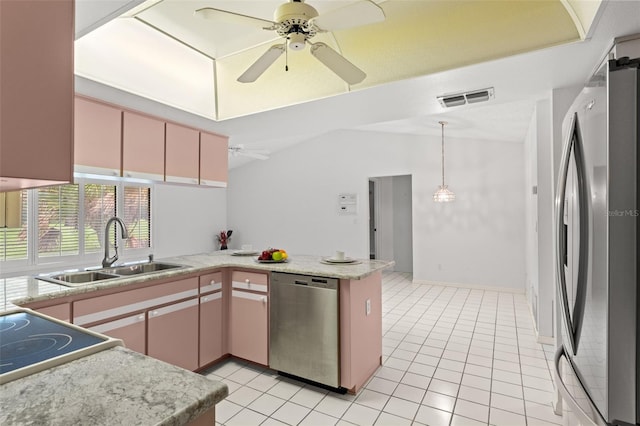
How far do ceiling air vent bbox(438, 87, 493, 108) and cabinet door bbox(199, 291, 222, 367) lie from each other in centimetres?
255

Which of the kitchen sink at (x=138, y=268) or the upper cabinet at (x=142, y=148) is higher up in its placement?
the upper cabinet at (x=142, y=148)

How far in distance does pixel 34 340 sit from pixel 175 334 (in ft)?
5.15

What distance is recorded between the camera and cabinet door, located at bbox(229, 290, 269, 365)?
8.96 feet

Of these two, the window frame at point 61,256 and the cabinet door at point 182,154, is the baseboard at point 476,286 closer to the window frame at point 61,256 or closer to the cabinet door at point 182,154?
the cabinet door at point 182,154

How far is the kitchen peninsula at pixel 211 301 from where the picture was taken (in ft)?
6.48

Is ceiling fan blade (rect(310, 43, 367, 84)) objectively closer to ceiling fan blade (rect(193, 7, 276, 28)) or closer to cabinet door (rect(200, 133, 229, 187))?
ceiling fan blade (rect(193, 7, 276, 28))

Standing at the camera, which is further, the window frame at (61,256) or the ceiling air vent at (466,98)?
the window frame at (61,256)

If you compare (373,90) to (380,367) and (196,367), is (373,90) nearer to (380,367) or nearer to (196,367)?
(380,367)

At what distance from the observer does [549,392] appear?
8.06ft

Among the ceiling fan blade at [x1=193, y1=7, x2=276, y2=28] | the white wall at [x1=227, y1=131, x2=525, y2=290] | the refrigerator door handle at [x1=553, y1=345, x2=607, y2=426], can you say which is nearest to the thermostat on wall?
the white wall at [x1=227, y1=131, x2=525, y2=290]

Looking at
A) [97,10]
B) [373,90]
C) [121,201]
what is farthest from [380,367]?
[121,201]

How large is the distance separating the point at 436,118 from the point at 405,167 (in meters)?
1.70

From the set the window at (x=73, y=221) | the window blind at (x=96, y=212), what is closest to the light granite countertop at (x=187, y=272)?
the window at (x=73, y=221)

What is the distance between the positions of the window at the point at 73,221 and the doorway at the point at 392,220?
16.4ft
